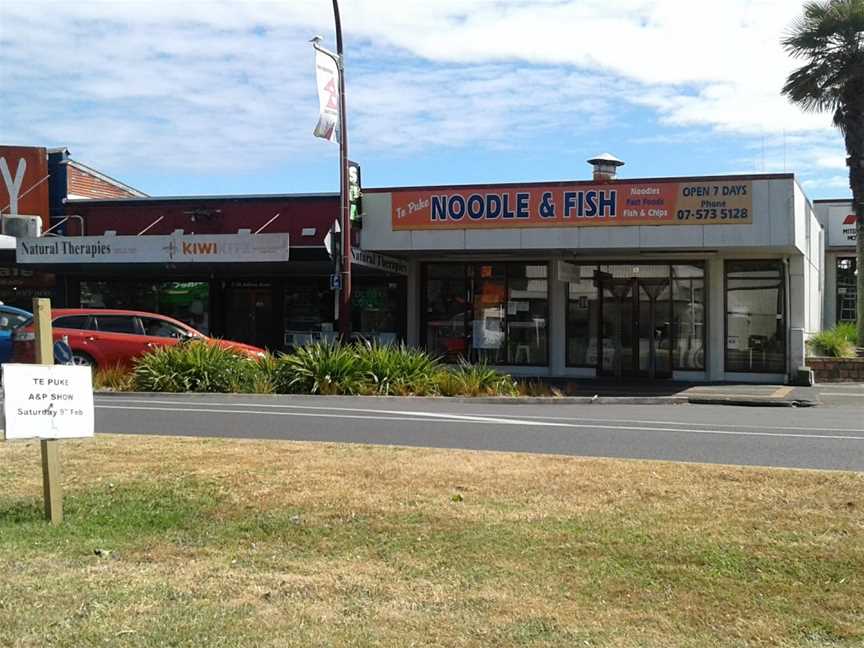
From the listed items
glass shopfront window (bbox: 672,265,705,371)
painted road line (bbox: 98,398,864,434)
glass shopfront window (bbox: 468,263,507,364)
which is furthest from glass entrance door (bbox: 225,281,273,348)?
glass shopfront window (bbox: 672,265,705,371)

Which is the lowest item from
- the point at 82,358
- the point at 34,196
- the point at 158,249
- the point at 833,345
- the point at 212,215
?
the point at 82,358

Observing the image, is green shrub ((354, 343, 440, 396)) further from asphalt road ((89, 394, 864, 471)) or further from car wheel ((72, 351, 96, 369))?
car wheel ((72, 351, 96, 369))

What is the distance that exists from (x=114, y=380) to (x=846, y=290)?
2691 centimetres

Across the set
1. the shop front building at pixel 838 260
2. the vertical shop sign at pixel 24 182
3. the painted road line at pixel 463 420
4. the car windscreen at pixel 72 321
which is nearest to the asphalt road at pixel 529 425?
the painted road line at pixel 463 420

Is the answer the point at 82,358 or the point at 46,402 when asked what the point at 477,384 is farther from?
the point at 46,402

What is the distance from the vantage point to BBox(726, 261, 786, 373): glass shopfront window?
69.5 ft

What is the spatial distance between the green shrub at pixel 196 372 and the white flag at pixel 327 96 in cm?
466

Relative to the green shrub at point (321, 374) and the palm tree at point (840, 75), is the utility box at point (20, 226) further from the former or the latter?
the palm tree at point (840, 75)

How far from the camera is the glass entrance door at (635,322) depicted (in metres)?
21.8

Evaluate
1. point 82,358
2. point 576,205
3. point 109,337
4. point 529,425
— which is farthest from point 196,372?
point 576,205

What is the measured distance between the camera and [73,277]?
25594mm

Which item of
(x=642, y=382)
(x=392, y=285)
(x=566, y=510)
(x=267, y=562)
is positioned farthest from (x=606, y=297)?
(x=267, y=562)

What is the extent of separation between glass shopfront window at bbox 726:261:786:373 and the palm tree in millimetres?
3226

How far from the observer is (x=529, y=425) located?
38.8 ft
